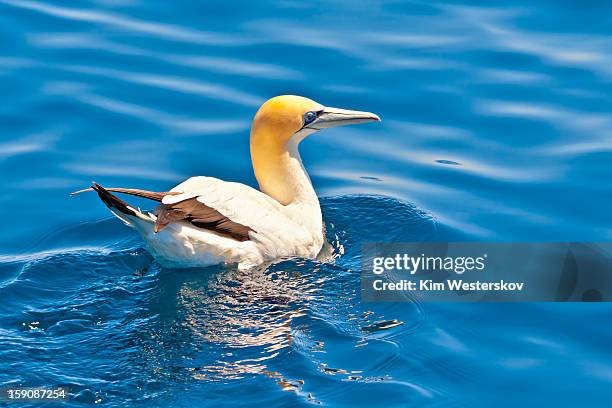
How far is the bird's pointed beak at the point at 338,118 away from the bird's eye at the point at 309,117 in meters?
0.04

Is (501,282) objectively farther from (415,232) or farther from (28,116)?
(28,116)

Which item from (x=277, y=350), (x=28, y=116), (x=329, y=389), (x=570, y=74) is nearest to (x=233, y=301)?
(x=277, y=350)

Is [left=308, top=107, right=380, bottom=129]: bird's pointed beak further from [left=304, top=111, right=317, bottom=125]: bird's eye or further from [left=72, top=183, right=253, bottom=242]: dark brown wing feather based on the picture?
[left=72, top=183, right=253, bottom=242]: dark brown wing feather

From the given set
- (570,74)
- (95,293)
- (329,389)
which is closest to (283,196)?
(95,293)

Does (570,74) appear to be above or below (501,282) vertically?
above

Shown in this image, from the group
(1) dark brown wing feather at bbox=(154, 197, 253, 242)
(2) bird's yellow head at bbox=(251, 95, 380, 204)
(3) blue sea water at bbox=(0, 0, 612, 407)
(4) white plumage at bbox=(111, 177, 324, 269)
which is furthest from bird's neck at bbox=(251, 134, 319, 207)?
(1) dark brown wing feather at bbox=(154, 197, 253, 242)

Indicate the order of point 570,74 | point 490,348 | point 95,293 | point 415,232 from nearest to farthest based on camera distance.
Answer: point 490,348 → point 95,293 → point 415,232 → point 570,74

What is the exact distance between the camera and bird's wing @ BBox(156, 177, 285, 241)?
10242 mm

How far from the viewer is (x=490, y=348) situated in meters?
9.47

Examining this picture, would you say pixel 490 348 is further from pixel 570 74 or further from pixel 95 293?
pixel 570 74

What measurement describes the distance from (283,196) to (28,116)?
3267 mm

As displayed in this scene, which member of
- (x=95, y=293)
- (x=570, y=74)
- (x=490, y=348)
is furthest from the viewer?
(x=570, y=74)

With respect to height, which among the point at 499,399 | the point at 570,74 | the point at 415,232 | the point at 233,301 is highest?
the point at 570,74

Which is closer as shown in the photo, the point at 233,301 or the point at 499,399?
the point at 499,399
